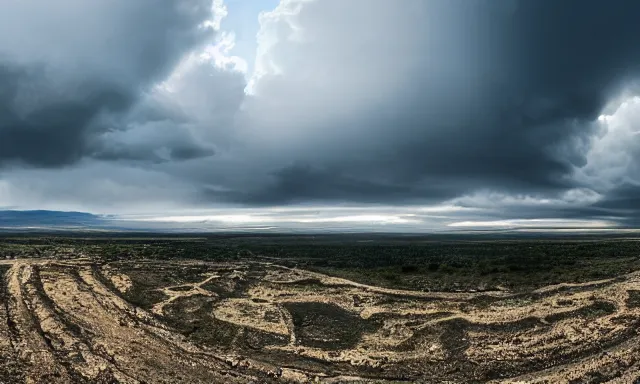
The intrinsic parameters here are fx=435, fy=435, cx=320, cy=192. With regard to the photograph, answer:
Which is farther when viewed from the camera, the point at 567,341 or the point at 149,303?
the point at 149,303

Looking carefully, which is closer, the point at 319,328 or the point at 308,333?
the point at 308,333

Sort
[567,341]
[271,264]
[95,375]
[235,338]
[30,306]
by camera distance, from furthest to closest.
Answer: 1. [271,264]
2. [30,306]
3. [235,338]
4. [567,341]
5. [95,375]

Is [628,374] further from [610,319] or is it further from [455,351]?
[610,319]

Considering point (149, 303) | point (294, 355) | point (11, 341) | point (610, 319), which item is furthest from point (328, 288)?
point (11, 341)
